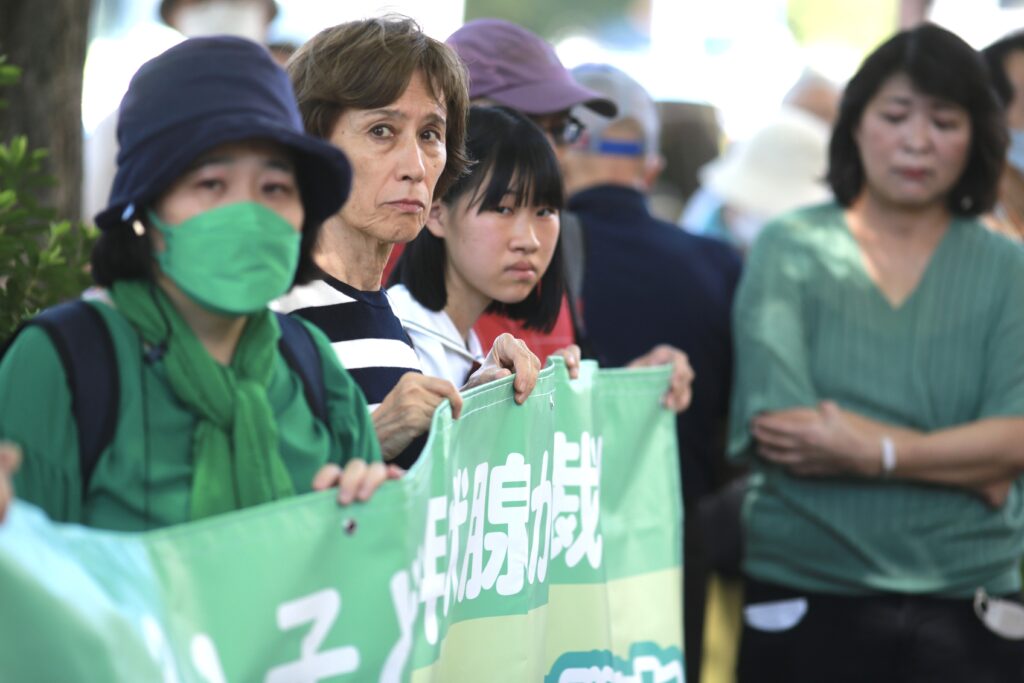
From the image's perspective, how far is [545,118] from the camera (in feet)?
14.7

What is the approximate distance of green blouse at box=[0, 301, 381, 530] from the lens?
7.23ft

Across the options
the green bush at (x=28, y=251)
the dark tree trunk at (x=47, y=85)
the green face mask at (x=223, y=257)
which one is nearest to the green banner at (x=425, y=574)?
the green face mask at (x=223, y=257)

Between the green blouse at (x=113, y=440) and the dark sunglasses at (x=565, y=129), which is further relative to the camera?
the dark sunglasses at (x=565, y=129)

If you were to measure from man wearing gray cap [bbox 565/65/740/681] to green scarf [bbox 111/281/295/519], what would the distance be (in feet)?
10.7

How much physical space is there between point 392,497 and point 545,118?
218cm

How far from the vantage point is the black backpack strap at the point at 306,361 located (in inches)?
100

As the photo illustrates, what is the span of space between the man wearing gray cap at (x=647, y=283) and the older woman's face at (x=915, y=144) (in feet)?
2.84

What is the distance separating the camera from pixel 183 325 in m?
2.36

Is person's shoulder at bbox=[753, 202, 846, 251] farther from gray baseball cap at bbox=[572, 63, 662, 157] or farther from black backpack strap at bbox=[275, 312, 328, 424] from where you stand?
black backpack strap at bbox=[275, 312, 328, 424]

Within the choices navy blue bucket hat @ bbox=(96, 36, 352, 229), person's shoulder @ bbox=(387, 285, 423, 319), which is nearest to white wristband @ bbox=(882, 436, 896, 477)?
person's shoulder @ bbox=(387, 285, 423, 319)

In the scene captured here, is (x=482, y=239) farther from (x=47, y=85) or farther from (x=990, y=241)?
(x=990, y=241)

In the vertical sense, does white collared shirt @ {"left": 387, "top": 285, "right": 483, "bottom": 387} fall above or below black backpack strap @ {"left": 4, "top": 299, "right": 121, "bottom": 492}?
below

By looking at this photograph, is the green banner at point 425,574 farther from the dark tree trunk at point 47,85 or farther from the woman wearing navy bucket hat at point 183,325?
the dark tree trunk at point 47,85

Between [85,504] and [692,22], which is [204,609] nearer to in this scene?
[85,504]
